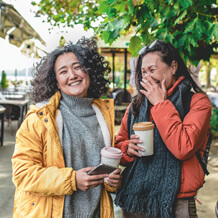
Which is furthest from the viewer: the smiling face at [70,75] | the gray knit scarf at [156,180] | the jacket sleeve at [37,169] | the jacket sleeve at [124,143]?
the jacket sleeve at [124,143]

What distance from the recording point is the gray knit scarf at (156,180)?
158 centimetres

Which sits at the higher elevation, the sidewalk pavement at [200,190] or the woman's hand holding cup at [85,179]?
the woman's hand holding cup at [85,179]

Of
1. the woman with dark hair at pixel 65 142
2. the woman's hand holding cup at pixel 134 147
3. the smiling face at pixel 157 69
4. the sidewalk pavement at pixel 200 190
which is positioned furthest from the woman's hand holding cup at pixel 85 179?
the sidewalk pavement at pixel 200 190

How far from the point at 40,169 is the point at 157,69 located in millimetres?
888

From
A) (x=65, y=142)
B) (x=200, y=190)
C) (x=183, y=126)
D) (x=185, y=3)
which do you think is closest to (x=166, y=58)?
(x=183, y=126)

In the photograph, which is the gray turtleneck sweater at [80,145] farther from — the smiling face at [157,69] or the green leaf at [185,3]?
the green leaf at [185,3]

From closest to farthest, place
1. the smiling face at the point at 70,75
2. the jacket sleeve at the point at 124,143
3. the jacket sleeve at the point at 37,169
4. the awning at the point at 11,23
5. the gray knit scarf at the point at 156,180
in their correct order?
1. the jacket sleeve at the point at 37,169
2. the gray knit scarf at the point at 156,180
3. the smiling face at the point at 70,75
4. the jacket sleeve at the point at 124,143
5. the awning at the point at 11,23

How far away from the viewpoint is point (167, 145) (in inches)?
61.7

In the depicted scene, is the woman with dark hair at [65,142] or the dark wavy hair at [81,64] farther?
the dark wavy hair at [81,64]

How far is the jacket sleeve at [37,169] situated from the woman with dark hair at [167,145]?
1.38 ft

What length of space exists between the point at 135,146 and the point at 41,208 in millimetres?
630

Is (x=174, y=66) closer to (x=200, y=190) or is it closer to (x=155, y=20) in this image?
(x=155, y=20)

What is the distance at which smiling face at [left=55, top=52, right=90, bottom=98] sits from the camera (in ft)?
5.57

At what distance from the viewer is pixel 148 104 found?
1791 millimetres
